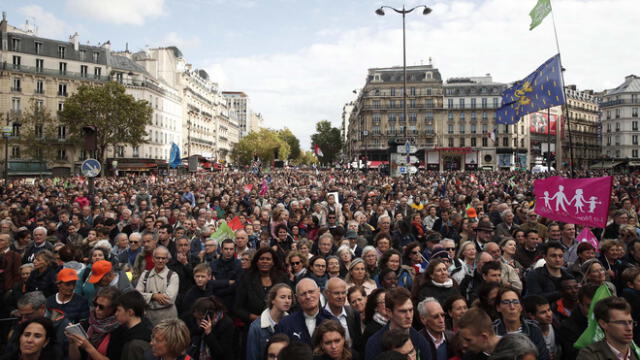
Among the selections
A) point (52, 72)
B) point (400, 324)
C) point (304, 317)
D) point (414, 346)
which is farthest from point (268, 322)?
point (52, 72)

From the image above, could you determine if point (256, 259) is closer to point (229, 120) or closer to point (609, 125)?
point (229, 120)

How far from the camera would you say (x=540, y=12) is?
9.80 metres

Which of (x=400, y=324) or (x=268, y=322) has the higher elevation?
(x=400, y=324)

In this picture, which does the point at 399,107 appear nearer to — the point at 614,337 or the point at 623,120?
the point at 623,120

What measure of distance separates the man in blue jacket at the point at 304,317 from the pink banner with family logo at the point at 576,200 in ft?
15.0

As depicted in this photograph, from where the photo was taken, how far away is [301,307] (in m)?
3.66

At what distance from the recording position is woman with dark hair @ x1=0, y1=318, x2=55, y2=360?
330 cm

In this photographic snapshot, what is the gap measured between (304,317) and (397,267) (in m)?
1.80

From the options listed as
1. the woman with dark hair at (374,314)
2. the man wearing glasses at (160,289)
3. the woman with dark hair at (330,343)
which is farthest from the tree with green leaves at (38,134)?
the woman with dark hair at (330,343)

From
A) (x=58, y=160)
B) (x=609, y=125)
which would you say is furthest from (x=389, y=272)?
(x=609, y=125)

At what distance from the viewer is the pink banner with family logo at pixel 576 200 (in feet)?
19.8

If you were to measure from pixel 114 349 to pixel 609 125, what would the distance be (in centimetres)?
10677

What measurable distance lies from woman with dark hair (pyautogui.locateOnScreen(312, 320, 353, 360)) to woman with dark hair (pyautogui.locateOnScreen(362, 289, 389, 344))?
2.05ft

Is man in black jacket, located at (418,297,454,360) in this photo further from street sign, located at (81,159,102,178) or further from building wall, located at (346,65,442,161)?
building wall, located at (346,65,442,161)
